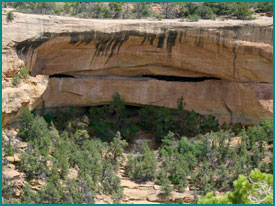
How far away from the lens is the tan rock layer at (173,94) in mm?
23438

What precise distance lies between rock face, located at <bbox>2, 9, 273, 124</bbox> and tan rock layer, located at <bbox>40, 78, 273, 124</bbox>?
0.15 ft

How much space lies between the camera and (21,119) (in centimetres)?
2017

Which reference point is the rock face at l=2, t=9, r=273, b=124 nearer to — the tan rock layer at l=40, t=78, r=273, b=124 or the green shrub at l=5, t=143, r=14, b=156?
the tan rock layer at l=40, t=78, r=273, b=124

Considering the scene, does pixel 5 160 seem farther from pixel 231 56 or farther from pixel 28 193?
pixel 231 56

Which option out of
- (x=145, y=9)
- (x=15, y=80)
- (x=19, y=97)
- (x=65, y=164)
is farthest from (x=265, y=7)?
(x=65, y=164)

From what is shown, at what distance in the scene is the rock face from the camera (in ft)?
69.0

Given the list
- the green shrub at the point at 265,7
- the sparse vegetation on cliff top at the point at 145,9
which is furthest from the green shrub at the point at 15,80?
the green shrub at the point at 265,7

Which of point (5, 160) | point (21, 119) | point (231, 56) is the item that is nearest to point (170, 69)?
point (231, 56)

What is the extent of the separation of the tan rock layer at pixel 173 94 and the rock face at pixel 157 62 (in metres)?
0.04

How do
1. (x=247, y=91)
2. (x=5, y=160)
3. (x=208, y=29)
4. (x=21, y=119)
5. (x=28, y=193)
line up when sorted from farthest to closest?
(x=247, y=91) < (x=208, y=29) < (x=21, y=119) < (x=5, y=160) < (x=28, y=193)

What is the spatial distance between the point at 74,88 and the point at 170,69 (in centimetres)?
450

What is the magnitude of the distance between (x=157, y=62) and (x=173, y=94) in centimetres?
191

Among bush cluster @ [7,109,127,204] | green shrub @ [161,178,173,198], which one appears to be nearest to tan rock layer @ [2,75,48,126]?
bush cluster @ [7,109,127,204]

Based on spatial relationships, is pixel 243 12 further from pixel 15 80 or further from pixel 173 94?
pixel 15 80
